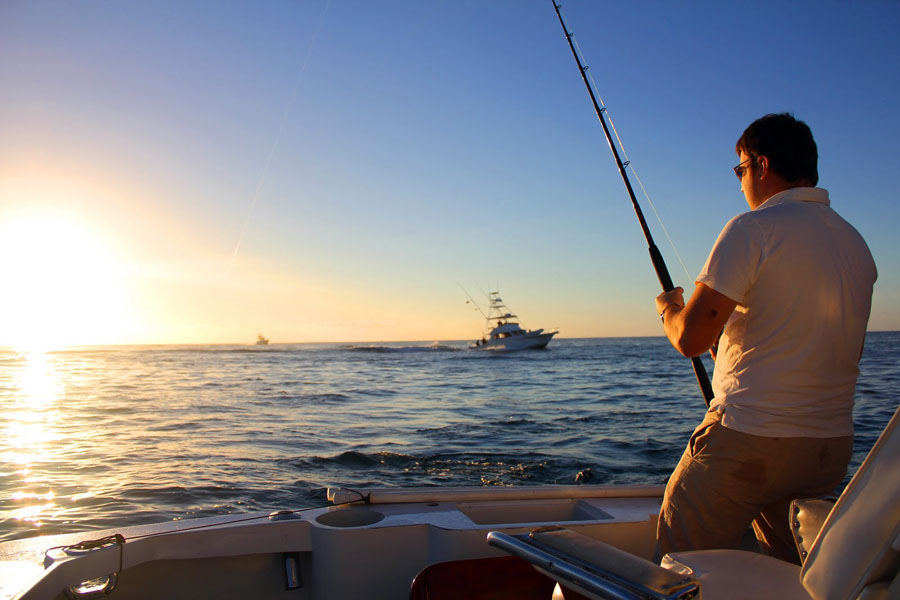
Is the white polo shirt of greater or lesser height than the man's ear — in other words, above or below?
below

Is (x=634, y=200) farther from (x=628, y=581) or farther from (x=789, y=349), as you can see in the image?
(x=628, y=581)

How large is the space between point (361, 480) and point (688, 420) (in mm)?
7302

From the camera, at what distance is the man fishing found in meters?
1.59

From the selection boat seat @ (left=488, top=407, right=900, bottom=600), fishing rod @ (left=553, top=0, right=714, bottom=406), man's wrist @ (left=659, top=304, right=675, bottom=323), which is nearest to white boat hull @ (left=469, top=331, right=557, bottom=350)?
fishing rod @ (left=553, top=0, right=714, bottom=406)

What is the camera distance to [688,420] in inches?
452

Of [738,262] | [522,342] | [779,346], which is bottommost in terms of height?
[522,342]

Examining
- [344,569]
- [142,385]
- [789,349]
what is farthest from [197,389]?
[789,349]

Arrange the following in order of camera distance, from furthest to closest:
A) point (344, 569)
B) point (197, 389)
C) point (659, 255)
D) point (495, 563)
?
point (197, 389), point (659, 255), point (344, 569), point (495, 563)

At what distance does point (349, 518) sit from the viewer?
2682 millimetres

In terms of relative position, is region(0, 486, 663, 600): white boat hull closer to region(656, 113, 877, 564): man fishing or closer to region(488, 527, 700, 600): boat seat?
region(656, 113, 877, 564): man fishing

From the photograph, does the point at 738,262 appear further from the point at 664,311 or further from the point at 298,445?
the point at 298,445

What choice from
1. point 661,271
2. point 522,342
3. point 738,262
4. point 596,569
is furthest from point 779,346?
point 522,342

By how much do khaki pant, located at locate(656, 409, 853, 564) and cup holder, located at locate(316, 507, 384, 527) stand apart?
54.5 inches

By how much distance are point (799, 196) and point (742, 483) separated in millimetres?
831
